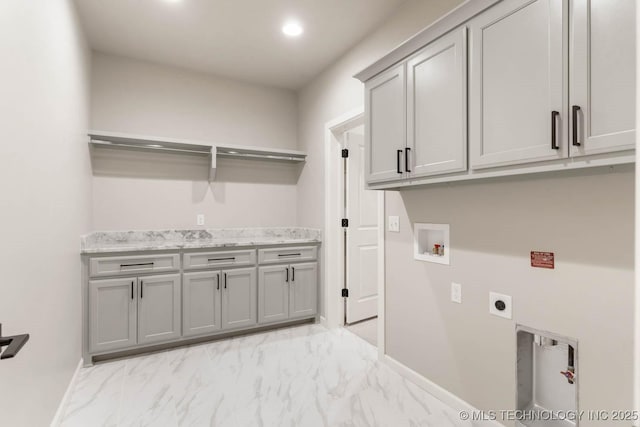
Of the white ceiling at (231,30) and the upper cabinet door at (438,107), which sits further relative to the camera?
the white ceiling at (231,30)

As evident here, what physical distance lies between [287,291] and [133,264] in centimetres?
146

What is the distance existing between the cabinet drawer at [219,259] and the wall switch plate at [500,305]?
7.09ft

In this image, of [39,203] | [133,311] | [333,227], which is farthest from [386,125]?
[133,311]

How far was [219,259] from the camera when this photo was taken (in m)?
3.08

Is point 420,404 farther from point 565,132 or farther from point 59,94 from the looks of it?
point 59,94

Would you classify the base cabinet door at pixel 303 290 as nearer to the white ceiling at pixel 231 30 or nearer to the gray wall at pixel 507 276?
the gray wall at pixel 507 276

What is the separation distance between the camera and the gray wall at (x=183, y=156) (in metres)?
3.17

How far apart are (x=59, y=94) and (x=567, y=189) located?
2838 millimetres

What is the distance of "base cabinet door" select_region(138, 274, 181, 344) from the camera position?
2.76 meters

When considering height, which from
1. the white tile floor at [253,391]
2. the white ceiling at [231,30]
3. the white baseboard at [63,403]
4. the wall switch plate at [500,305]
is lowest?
the white tile floor at [253,391]

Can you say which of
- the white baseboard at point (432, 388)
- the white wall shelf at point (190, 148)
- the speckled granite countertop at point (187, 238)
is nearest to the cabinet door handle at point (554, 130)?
the white baseboard at point (432, 388)

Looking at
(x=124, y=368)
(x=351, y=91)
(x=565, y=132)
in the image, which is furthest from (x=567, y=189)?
(x=124, y=368)

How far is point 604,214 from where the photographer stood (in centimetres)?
137

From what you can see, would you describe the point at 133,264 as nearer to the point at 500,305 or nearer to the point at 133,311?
the point at 133,311
